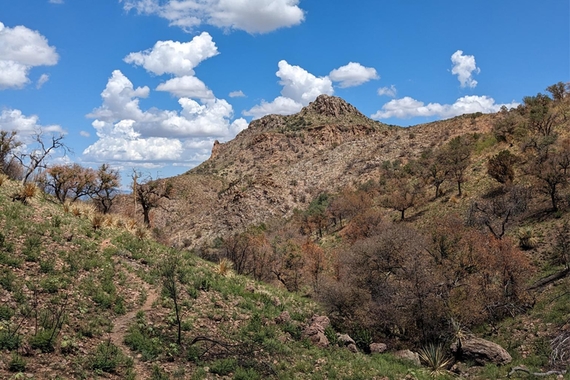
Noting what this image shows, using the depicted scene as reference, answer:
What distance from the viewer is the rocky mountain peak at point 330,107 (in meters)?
102

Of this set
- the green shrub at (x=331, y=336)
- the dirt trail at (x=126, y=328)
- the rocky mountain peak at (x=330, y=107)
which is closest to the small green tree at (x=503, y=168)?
the green shrub at (x=331, y=336)

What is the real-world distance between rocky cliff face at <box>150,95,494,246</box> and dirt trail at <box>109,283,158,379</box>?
43.2 metres

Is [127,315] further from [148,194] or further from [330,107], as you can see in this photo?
[330,107]

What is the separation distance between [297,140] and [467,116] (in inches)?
1395

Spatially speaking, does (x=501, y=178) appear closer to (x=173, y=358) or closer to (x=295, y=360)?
(x=295, y=360)

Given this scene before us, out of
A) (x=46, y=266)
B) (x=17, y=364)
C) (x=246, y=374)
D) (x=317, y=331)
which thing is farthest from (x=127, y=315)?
(x=317, y=331)

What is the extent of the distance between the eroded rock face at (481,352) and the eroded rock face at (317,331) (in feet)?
18.5

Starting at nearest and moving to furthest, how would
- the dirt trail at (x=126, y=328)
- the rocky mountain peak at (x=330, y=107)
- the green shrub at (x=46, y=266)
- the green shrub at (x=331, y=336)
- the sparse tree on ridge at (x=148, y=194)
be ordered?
1. the dirt trail at (x=126, y=328)
2. the green shrub at (x=46, y=266)
3. the green shrub at (x=331, y=336)
4. the sparse tree on ridge at (x=148, y=194)
5. the rocky mountain peak at (x=330, y=107)

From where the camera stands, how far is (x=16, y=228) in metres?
14.6

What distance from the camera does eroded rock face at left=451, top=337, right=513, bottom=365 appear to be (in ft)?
51.3

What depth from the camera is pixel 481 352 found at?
15922 mm

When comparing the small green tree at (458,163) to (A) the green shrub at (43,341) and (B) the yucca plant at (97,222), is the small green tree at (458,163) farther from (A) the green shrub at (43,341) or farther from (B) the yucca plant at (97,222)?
(A) the green shrub at (43,341)

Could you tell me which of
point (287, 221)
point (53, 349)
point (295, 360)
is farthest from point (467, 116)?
point (53, 349)

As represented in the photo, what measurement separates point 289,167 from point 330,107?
29983mm
